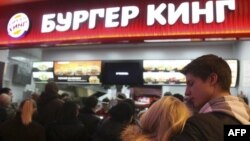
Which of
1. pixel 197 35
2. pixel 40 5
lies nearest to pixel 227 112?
pixel 197 35

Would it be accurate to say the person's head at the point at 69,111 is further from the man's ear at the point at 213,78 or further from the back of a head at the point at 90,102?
the man's ear at the point at 213,78

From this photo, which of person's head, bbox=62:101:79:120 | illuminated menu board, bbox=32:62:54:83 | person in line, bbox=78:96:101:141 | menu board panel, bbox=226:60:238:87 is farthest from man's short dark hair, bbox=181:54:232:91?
illuminated menu board, bbox=32:62:54:83

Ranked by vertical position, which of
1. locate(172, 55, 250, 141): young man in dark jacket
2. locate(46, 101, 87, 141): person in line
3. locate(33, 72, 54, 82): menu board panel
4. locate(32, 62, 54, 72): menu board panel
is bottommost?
locate(46, 101, 87, 141): person in line

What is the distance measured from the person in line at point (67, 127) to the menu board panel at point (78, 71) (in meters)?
3.64

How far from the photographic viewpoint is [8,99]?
204 inches

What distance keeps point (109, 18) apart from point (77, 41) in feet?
2.31

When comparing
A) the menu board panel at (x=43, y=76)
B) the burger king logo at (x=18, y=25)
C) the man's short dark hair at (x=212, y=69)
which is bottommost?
the man's short dark hair at (x=212, y=69)

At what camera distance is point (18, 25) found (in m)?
6.43

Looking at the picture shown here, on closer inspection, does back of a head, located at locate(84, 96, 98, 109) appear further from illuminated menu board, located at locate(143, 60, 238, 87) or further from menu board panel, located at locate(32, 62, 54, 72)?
menu board panel, located at locate(32, 62, 54, 72)

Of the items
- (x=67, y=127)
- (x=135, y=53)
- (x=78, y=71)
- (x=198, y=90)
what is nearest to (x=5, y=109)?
(x=67, y=127)

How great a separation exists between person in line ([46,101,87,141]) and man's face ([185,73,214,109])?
8.57 feet

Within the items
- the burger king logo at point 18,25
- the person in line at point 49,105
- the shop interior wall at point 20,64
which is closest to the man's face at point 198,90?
the person in line at point 49,105

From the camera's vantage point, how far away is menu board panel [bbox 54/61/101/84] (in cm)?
792

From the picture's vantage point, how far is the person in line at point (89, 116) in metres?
4.55
